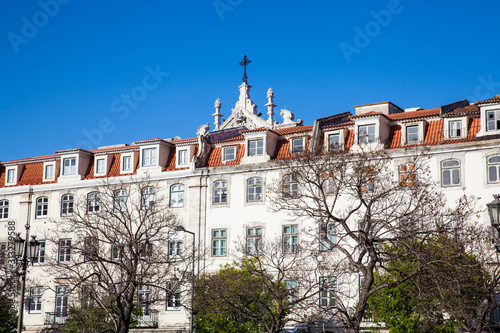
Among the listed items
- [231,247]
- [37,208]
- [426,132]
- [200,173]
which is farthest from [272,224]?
[37,208]

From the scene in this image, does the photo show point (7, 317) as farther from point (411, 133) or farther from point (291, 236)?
point (411, 133)

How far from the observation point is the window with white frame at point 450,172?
130 feet

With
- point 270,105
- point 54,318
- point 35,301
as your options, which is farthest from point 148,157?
point 270,105

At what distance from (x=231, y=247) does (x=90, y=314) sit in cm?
893

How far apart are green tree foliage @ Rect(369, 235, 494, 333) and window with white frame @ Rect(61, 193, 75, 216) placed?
22350mm

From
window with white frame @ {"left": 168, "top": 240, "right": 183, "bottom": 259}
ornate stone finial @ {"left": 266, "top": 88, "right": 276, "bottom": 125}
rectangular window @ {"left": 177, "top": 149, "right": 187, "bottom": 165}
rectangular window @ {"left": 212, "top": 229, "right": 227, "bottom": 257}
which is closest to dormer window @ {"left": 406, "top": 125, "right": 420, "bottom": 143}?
rectangular window @ {"left": 212, "top": 229, "right": 227, "bottom": 257}

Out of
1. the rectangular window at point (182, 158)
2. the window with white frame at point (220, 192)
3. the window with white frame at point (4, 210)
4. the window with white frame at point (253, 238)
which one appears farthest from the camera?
the window with white frame at point (4, 210)

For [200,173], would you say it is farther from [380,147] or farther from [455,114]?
[455,114]

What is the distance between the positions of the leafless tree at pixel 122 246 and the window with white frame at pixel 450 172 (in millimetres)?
14107

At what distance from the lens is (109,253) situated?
156 ft

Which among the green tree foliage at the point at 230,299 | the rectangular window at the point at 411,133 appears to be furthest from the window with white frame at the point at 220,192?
the rectangular window at the point at 411,133

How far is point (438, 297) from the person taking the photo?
31.5 m

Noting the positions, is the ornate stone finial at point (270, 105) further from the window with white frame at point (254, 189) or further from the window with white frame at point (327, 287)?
the window with white frame at point (327, 287)

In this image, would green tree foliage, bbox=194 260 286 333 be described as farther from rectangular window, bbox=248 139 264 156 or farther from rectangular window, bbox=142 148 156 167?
rectangular window, bbox=142 148 156 167
